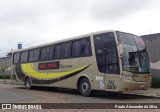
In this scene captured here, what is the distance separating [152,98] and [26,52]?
1173 centimetres

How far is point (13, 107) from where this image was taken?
37.8 ft

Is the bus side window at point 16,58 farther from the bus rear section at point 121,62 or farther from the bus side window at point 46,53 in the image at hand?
the bus rear section at point 121,62

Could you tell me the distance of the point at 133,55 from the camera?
1429 centimetres

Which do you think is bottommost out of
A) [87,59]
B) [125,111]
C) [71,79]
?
[125,111]

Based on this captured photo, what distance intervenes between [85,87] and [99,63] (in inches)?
68.3

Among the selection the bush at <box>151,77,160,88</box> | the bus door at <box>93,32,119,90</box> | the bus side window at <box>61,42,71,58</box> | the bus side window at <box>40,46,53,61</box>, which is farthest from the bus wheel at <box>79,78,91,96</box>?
the bush at <box>151,77,160,88</box>

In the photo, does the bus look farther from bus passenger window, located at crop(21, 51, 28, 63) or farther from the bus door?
bus passenger window, located at crop(21, 51, 28, 63)

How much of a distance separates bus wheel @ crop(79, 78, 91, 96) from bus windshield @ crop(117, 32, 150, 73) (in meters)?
2.72

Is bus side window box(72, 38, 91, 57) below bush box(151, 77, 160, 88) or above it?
above

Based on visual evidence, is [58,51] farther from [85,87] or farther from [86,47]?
[85,87]

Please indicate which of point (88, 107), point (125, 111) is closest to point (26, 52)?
point (88, 107)

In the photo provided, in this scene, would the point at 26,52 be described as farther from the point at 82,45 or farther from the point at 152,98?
the point at 152,98

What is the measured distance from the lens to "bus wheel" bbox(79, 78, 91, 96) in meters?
15.6

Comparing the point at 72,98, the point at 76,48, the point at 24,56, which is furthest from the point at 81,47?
the point at 24,56
